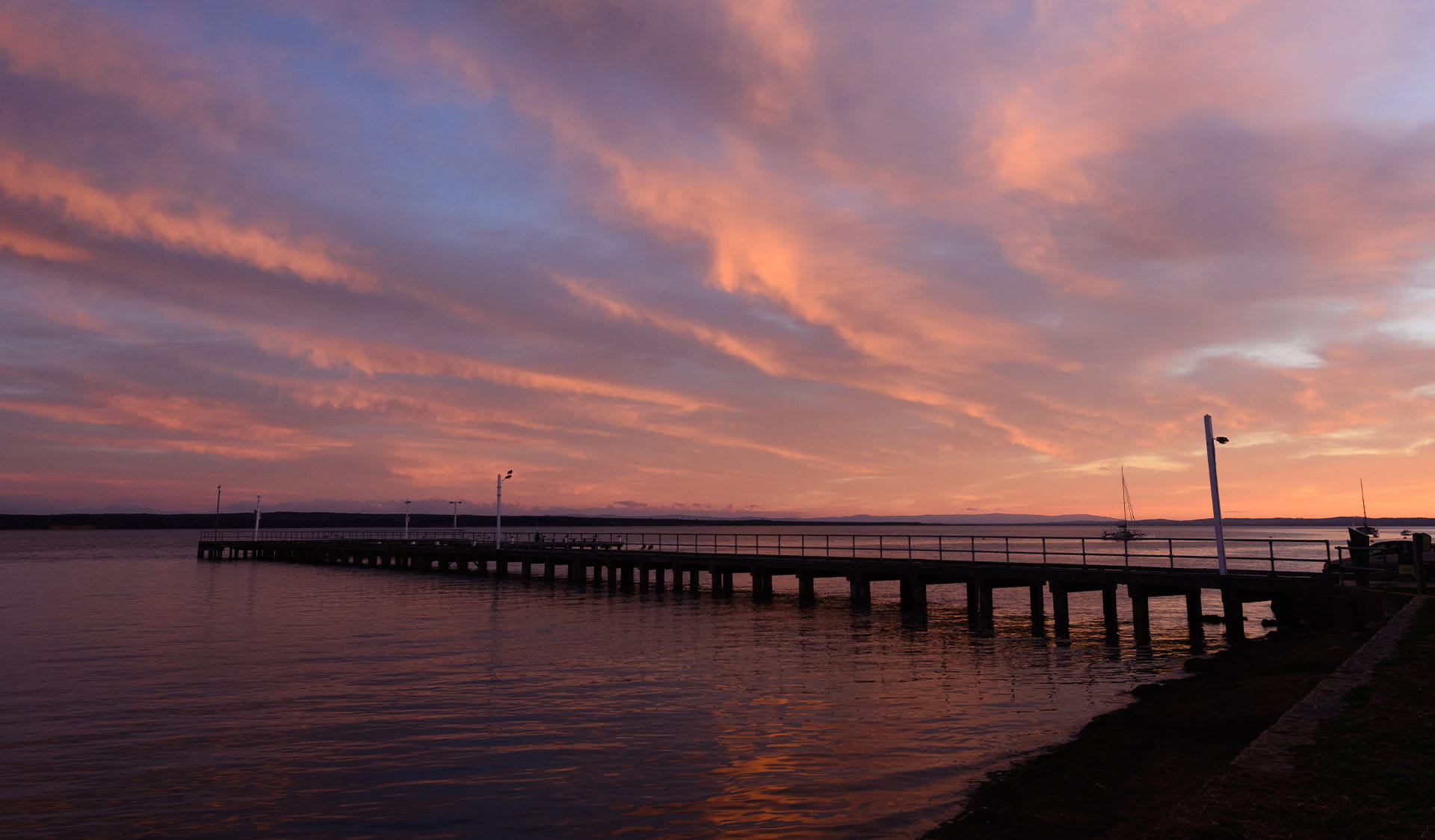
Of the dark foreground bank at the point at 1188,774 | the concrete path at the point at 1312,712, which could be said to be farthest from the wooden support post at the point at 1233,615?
the concrete path at the point at 1312,712

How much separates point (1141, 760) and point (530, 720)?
1148 cm

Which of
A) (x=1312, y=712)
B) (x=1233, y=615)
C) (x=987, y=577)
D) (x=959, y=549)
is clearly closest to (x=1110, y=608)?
(x=1233, y=615)

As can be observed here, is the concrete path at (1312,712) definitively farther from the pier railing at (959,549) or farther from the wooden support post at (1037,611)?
the wooden support post at (1037,611)

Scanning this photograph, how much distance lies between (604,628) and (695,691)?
558 inches

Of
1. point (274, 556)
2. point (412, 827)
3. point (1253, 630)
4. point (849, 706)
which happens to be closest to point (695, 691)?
point (849, 706)

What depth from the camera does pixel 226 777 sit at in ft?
46.9

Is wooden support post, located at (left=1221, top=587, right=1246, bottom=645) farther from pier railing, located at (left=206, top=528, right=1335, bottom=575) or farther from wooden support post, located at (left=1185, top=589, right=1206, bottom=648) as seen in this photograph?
pier railing, located at (left=206, top=528, right=1335, bottom=575)

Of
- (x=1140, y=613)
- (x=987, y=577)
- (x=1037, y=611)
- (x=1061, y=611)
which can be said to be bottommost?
(x=1037, y=611)

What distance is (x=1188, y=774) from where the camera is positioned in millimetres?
12508

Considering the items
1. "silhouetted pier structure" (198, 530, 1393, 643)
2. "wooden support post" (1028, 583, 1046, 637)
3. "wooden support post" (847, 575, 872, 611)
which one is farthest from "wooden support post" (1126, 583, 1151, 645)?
"wooden support post" (847, 575, 872, 611)

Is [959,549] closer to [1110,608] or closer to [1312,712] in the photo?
[1110,608]

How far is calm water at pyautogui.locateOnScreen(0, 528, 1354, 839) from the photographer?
12555 millimetres

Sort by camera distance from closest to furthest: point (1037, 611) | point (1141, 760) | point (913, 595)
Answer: point (1141, 760) → point (1037, 611) → point (913, 595)

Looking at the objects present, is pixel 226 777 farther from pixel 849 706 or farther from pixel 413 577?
pixel 413 577
